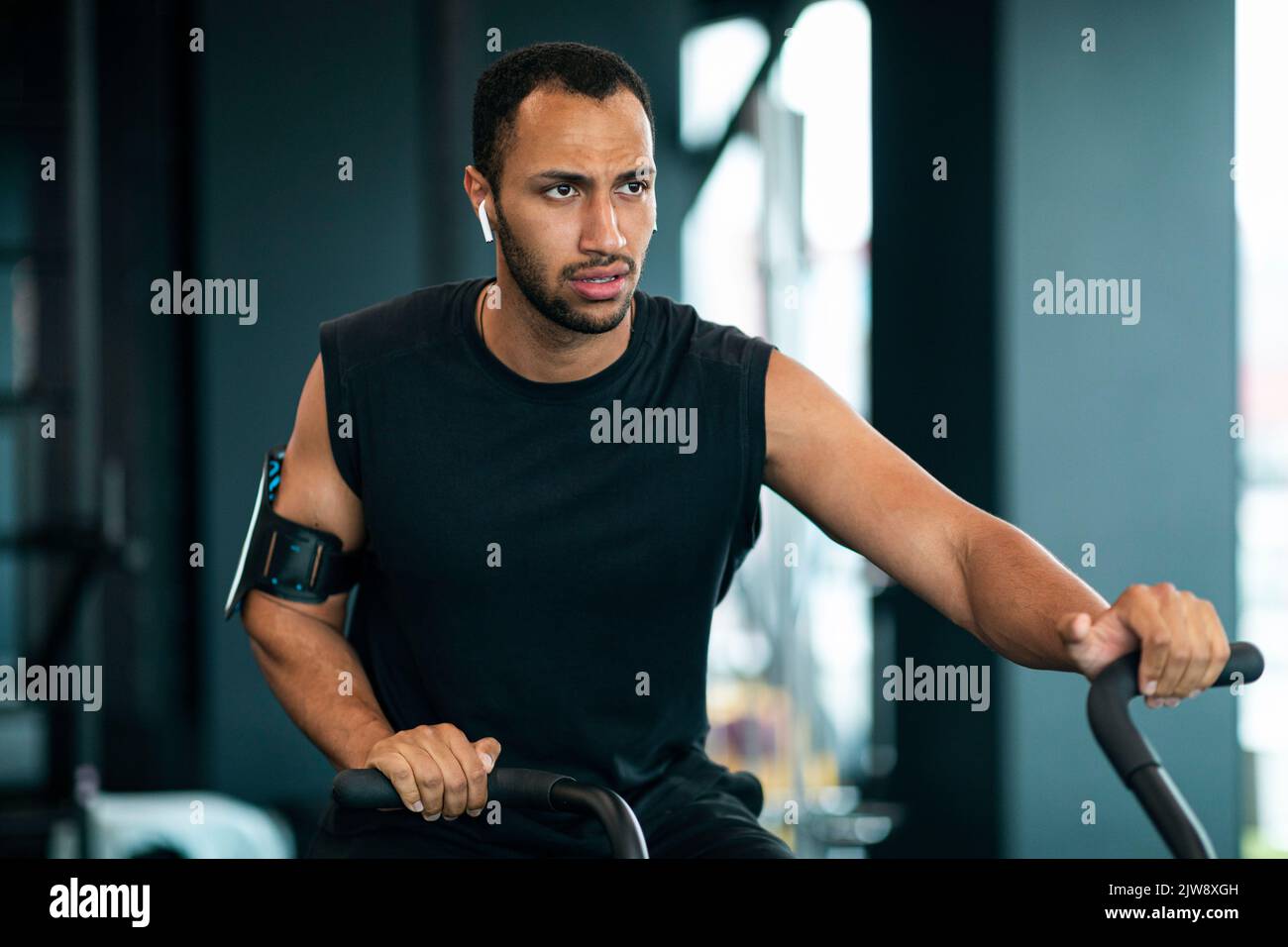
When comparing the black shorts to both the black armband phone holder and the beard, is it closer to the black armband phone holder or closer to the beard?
the black armband phone holder

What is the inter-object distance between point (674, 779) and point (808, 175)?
264cm

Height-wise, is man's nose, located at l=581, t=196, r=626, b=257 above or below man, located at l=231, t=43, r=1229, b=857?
above

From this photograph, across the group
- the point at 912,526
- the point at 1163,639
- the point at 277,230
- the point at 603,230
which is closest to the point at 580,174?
the point at 603,230

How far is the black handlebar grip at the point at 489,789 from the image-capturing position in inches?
44.4

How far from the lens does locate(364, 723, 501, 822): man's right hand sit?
3.80ft

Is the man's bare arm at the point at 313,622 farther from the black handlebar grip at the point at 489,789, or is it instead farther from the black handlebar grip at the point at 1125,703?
the black handlebar grip at the point at 1125,703

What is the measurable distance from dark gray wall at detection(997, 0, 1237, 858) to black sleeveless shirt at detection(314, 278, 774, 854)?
1.33 m

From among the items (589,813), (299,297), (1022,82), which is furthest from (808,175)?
(589,813)

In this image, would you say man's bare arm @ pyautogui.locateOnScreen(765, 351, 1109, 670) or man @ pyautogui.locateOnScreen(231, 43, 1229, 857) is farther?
man @ pyautogui.locateOnScreen(231, 43, 1229, 857)

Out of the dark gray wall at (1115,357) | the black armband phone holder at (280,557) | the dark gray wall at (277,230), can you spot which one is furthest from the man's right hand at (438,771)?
the dark gray wall at (277,230)

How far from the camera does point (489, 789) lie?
1161mm

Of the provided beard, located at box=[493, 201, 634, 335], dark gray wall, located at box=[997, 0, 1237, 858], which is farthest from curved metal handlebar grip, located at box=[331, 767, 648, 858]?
dark gray wall, located at box=[997, 0, 1237, 858]

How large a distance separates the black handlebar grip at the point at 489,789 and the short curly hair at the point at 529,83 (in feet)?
2.12
